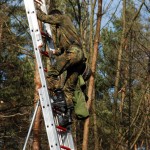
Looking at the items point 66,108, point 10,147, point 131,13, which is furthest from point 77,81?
point 10,147

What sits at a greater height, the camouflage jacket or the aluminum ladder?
the camouflage jacket

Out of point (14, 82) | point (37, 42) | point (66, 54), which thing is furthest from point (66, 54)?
point (14, 82)

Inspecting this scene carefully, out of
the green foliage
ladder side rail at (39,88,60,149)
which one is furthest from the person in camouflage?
the green foliage

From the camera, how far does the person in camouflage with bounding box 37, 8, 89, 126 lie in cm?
346

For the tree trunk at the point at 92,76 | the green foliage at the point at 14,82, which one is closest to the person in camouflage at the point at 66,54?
the tree trunk at the point at 92,76

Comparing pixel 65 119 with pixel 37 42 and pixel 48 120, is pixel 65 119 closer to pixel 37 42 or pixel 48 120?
pixel 48 120

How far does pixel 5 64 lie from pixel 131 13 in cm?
592

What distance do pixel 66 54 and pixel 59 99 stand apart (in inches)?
16.0

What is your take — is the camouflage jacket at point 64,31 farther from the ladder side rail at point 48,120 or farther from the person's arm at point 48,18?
the ladder side rail at point 48,120

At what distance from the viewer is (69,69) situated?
11.8ft

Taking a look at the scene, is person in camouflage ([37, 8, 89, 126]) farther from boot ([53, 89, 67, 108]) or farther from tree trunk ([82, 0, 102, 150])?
tree trunk ([82, 0, 102, 150])

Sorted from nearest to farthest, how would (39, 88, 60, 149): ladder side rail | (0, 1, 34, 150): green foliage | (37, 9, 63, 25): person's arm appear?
(39, 88, 60, 149): ladder side rail → (37, 9, 63, 25): person's arm → (0, 1, 34, 150): green foliage

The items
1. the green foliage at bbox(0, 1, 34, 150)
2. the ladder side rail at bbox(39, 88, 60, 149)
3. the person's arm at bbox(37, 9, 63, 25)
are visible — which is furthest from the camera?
the green foliage at bbox(0, 1, 34, 150)

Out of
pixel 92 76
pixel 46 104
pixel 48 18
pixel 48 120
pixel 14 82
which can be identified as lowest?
pixel 48 120
